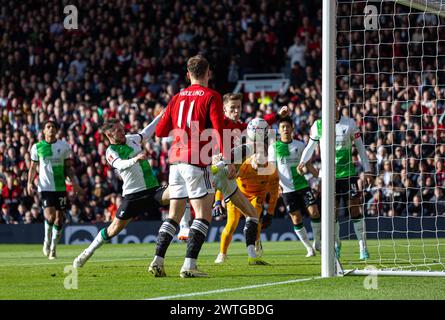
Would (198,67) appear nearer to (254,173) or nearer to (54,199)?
(254,173)

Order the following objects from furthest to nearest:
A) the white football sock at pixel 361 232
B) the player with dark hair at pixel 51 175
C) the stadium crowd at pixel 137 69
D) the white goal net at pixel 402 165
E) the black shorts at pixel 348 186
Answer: the stadium crowd at pixel 137 69, the player with dark hair at pixel 51 175, the white goal net at pixel 402 165, the black shorts at pixel 348 186, the white football sock at pixel 361 232

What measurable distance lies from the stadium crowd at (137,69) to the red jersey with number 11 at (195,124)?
1105 cm

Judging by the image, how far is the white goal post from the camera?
32.6 ft

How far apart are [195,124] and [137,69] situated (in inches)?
722

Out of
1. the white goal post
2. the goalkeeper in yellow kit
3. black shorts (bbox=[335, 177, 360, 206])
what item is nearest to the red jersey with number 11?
the white goal post

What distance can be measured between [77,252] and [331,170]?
9711 mm

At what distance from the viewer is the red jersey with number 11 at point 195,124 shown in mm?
10266

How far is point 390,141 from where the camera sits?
19.7m

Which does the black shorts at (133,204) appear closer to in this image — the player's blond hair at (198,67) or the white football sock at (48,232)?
the player's blond hair at (198,67)

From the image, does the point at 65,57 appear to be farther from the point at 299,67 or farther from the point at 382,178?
the point at 382,178

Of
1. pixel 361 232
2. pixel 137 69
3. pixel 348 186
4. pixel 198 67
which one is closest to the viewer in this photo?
pixel 198 67

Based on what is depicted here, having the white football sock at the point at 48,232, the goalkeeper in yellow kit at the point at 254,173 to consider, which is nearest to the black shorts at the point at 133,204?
the goalkeeper in yellow kit at the point at 254,173

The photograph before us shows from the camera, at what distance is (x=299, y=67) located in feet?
85.3

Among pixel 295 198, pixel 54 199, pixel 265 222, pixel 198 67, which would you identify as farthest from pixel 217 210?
pixel 54 199
